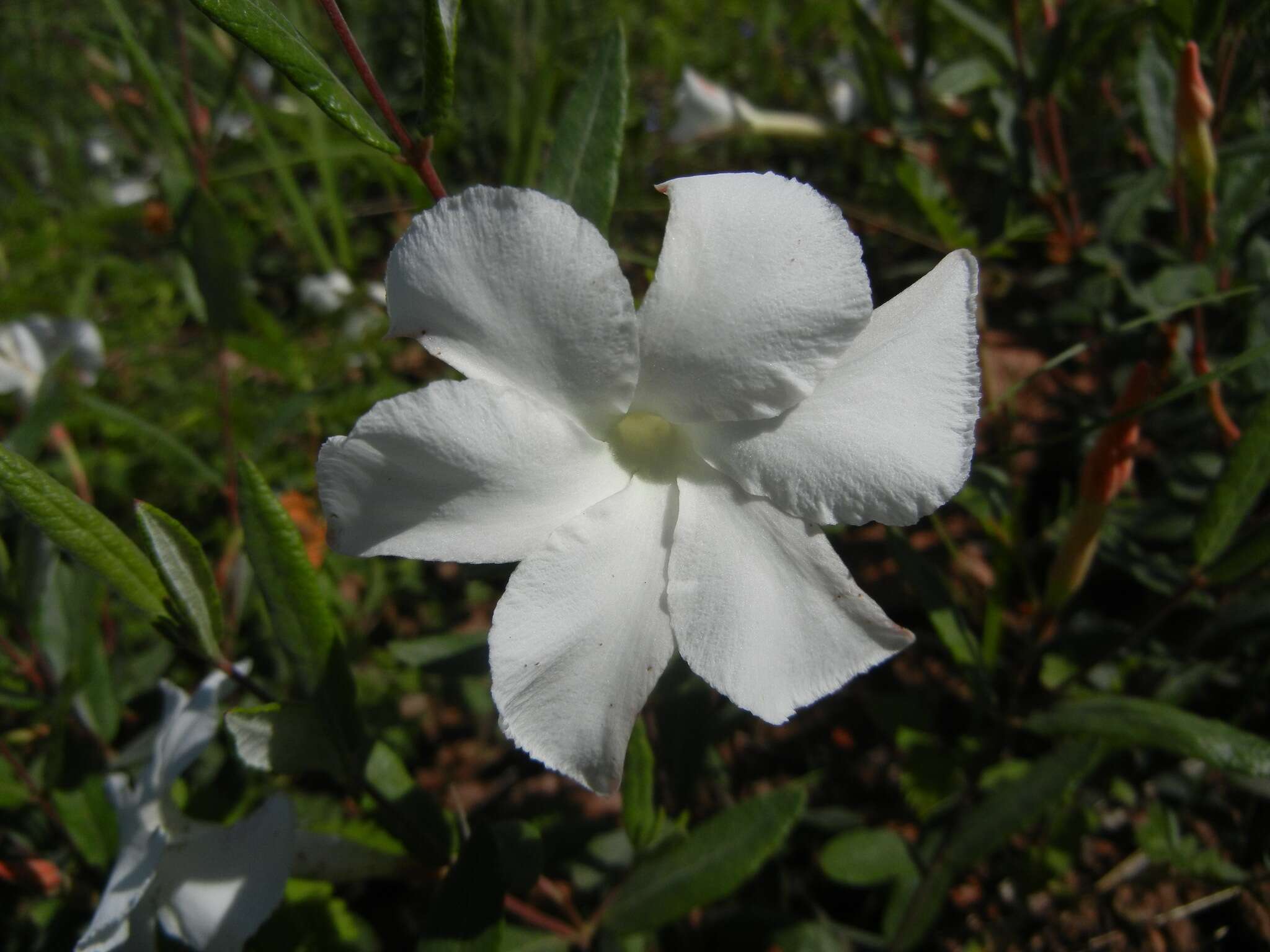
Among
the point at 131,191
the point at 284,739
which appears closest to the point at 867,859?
the point at 284,739

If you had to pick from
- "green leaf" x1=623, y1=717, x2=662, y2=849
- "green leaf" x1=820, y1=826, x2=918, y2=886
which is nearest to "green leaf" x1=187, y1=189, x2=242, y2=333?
"green leaf" x1=623, y1=717, x2=662, y2=849

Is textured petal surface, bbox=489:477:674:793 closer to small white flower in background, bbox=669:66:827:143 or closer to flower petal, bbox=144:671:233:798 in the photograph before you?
flower petal, bbox=144:671:233:798

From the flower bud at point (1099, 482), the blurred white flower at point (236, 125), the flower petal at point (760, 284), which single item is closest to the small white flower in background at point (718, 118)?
the flower bud at point (1099, 482)

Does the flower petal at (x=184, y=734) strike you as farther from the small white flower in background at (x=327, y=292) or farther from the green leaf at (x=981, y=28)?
the green leaf at (x=981, y=28)

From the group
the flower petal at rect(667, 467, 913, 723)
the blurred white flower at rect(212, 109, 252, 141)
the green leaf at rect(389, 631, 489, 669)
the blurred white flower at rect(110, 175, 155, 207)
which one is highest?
the flower petal at rect(667, 467, 913, 723)

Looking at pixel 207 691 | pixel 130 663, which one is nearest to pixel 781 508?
pixel 207 691

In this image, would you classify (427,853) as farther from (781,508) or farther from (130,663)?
(130,663)
